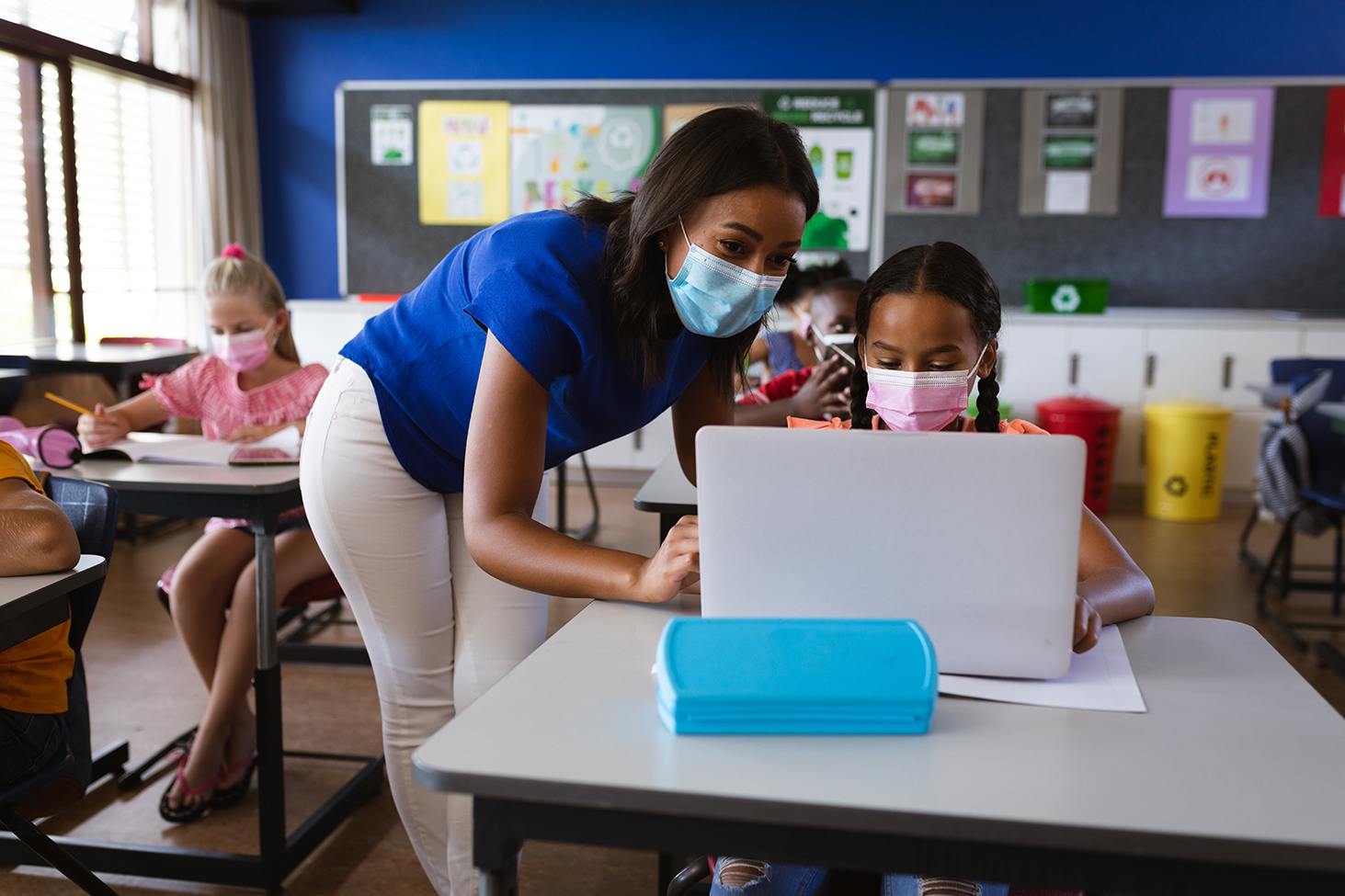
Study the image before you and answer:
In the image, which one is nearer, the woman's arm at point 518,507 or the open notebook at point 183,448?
the woman's arm at point 518,507

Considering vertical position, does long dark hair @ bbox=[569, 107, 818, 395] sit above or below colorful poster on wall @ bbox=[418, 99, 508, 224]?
below

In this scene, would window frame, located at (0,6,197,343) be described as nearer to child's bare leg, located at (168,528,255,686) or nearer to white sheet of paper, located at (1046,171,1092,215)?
child's bare leg, located at (168,528,255,686)

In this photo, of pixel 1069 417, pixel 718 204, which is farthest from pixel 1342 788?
pixel 1069 417

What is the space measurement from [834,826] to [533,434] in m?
0.51

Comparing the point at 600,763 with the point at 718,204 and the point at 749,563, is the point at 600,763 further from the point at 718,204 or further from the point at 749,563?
the point at 718,204

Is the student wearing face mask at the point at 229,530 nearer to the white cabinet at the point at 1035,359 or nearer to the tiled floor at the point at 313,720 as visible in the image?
the tiled floor at the point at 313,720

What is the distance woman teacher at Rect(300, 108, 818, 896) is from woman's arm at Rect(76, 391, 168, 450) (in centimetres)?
101

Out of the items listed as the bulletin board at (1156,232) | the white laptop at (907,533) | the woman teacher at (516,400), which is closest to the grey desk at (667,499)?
the woman teacher at (516,400)

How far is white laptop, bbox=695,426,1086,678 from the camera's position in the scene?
682 mm

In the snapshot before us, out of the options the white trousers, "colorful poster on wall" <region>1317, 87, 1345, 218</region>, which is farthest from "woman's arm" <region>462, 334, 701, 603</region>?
"colorful poster on wall" <region>1317, 87, 1345, 218</region>

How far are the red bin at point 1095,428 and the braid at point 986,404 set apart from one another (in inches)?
127

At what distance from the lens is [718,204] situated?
991 mm

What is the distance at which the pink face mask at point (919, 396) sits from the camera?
114 centimetres

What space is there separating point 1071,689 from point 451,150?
4.93m
